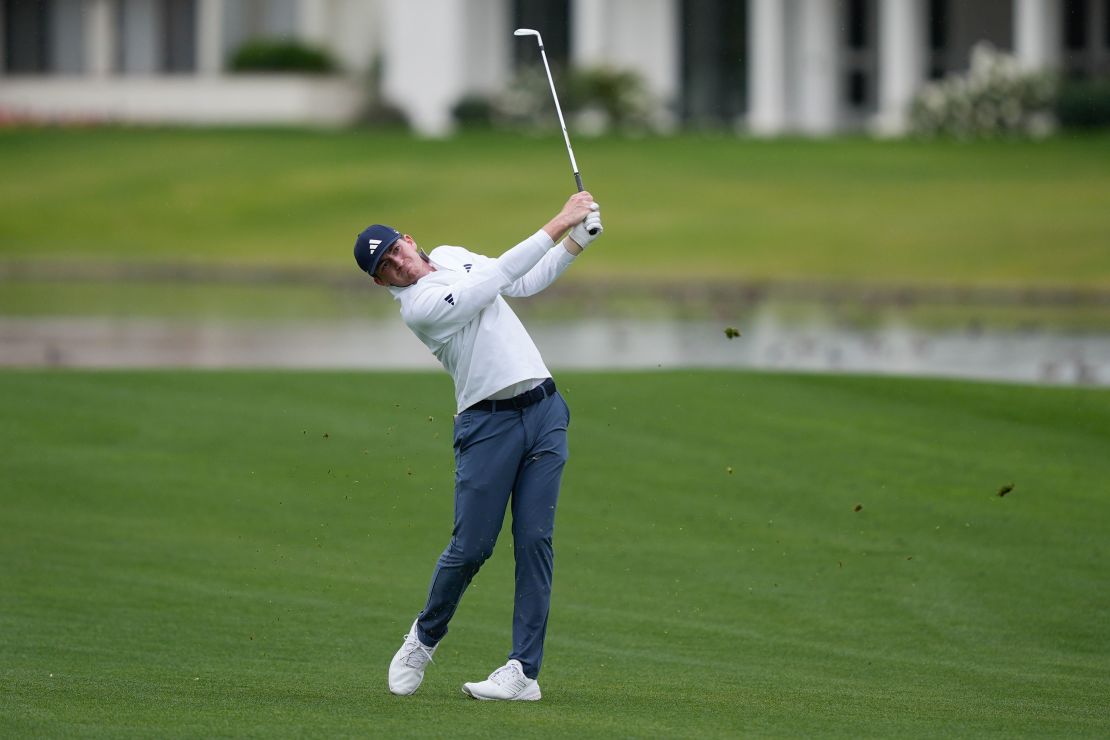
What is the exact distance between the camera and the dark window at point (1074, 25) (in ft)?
155

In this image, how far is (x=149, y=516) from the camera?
11688 mm

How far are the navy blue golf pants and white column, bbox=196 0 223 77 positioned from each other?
48598 millimetres

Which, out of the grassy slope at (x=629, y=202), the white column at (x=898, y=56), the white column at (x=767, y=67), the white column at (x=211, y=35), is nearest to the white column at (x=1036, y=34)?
the white column at (x=898, y=56)

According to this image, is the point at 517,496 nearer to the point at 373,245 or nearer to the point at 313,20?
the point at 373,245

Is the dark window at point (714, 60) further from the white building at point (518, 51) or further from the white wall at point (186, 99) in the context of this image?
the white wall at point (186, 99)

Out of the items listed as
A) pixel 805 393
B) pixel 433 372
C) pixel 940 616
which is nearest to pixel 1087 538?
pixel 940 616

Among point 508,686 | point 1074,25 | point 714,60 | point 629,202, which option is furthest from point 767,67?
point 508,686

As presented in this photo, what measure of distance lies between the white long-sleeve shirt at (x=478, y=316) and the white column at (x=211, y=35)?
4849 cm

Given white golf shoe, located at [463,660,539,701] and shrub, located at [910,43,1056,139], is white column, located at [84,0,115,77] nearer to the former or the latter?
shrub, located at [910,43,1056,139]

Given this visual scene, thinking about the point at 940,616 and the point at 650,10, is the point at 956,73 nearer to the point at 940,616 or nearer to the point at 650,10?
the point at 650,10

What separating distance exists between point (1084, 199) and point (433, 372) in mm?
19082

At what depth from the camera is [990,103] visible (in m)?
41.3

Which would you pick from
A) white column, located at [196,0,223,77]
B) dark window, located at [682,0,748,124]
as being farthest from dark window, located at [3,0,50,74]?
dark window, located at [682,0,748,124]

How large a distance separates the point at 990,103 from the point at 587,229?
35959 millimetres
